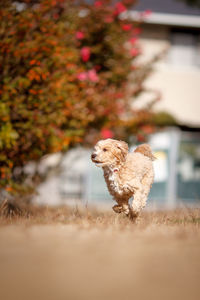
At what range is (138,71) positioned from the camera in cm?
1014

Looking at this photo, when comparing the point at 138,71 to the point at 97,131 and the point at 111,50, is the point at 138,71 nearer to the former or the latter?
the point at 111,50

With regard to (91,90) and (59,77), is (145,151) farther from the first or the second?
(91,90)

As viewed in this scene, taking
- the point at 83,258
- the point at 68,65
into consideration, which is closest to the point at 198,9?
the point at 68,65

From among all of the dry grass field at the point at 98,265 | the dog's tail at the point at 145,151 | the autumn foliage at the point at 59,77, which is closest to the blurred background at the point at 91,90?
the autumn foliage at the point at 59,77

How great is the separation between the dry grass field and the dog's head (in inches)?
36.9

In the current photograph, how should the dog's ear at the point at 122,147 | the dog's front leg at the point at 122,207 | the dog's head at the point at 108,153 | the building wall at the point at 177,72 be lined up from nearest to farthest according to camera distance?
the dog's head at the point at 108,153
the dog's ear at the point at 122,147
the dog's front leg at the point at 122,207
the building wall at the point at 177,72

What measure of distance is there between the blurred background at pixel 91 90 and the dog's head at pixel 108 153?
2.07m

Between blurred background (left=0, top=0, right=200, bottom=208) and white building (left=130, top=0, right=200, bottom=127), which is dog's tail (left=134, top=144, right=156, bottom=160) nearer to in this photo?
blurred background (left=0, top=0, right=200, bottom=208)

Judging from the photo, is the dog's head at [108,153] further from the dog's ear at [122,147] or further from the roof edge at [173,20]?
the roof edge at [173,20]

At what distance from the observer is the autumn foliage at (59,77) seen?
6387mm

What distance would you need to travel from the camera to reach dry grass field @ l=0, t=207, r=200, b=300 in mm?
2109

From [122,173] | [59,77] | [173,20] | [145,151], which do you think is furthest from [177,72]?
[122,173]

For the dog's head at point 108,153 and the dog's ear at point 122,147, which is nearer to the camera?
the dog's head at point 108,153

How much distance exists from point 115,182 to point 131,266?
7.00 ft
